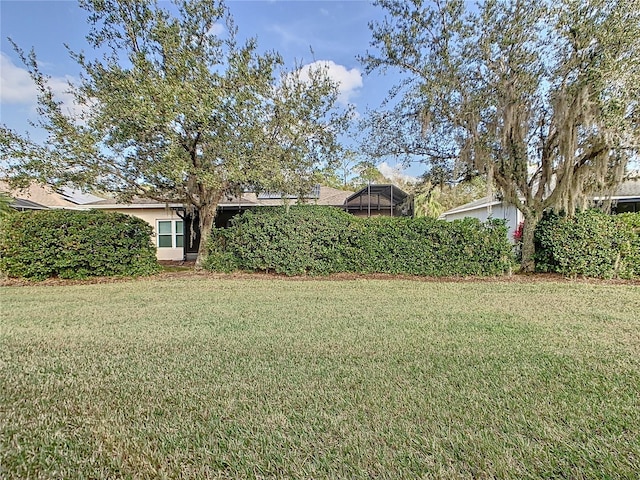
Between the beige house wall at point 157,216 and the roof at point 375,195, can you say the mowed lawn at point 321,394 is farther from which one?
the roof at point 375,195

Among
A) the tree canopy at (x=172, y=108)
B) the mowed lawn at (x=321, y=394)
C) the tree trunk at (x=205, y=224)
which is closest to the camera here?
Result: the mowed lawn at (x=321, y=394)

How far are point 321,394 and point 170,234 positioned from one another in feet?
40.9

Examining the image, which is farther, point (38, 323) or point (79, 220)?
point (79, 220)

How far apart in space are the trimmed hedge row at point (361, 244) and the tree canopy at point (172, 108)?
1.16 meters

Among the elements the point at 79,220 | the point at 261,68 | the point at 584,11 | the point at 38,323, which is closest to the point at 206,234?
the point at 79,220

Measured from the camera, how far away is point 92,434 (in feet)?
5.85

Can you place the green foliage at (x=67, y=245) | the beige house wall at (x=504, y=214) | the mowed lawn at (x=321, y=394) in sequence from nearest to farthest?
the mowed lawn at (x=321, y=394), the green foliage at (x=67, y=245), the beige house wall at (x=504, y=214)

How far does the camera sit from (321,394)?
2.19 meters

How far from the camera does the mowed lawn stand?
5.17 ft

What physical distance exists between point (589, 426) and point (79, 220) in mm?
9334

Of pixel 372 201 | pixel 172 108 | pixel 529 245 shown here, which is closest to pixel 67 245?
pixel 172 108

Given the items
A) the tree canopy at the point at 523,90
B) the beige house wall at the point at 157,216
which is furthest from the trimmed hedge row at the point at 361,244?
the beige house wall at the point at 157,216

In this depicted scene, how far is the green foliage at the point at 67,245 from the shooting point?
284 inches

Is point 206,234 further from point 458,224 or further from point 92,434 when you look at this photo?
A: point 92,434
